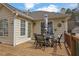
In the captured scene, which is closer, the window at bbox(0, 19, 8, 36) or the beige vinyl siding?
the beige vinyl siding

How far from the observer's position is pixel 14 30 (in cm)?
776

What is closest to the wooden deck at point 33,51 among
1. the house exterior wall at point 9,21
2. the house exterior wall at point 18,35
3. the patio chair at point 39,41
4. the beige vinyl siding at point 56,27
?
the patio chair at point 39,41

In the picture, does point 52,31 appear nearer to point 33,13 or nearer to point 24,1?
point 33,13

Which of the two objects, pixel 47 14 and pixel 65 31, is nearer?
pixel 47 14

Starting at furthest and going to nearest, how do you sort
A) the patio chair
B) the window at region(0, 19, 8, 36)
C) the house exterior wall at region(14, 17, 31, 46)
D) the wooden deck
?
the house exterior wall at region(14, 17, 31, 46)
the window at region(0, 19, 8, 36)
the patio chair
the wooden deck

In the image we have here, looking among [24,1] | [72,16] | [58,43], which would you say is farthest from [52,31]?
[24,1]

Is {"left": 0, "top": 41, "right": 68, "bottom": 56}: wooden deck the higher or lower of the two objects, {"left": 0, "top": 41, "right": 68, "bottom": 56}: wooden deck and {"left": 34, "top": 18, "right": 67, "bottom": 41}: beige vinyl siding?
the lower

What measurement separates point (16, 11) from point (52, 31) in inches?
70.0

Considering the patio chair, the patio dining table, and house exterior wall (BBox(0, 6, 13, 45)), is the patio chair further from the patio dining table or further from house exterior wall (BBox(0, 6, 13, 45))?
house exterior wall (BBox(0, 6, 13, 45))

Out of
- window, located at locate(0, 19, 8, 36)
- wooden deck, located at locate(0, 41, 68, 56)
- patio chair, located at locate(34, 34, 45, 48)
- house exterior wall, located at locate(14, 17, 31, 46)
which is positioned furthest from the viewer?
house exterior wall, located at locate(14, 17, 31, 46)

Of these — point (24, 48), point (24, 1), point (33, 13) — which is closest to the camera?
point (24, 1)

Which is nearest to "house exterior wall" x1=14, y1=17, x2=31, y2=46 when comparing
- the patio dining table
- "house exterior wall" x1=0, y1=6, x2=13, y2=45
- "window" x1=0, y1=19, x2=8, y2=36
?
"house exterior wall" x1=0, y1=6, x2=13, y2=45

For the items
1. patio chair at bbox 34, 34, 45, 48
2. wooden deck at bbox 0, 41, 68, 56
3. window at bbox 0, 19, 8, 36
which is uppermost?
window at bbox 0, 19, 8, 36

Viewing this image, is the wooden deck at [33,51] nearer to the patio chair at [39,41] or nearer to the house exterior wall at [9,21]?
the patio chair at [39,41]
